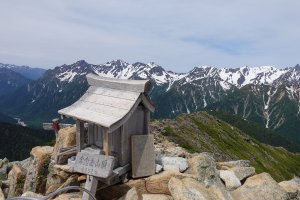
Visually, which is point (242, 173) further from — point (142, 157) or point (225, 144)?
point (225, 144)

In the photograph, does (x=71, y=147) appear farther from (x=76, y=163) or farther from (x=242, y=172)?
(x=242, y=172)

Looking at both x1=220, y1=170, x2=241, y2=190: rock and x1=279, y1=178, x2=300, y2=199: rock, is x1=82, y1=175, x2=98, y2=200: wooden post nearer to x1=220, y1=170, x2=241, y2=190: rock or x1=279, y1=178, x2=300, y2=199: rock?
x1=220, y1=170, x2=241, y2=190: rock

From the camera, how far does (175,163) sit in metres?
22.9

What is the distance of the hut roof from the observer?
66.4ft

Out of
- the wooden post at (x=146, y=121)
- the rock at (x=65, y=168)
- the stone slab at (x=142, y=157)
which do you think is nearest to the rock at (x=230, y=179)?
the stone slab at (x=142, y=157)

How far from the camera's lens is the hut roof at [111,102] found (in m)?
20.2

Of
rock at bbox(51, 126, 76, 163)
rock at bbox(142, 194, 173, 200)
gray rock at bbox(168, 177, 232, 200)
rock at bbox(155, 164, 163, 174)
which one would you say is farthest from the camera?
rock at bbox(51, 126, 76, 163)

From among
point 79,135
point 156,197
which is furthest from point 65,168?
point 156,197

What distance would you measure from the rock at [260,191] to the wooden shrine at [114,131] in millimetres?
4985

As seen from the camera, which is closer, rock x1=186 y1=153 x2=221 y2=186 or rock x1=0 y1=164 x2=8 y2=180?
rock x1=186 y1=153 x2=221 y2=186

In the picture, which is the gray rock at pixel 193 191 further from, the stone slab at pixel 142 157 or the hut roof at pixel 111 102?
the hut roof at pixel 111 102

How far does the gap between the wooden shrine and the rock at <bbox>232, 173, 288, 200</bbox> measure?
4.99 m

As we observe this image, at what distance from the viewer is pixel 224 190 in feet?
69.6

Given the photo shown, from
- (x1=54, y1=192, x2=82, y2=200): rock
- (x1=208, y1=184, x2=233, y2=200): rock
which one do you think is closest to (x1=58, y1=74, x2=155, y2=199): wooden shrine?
(x1=54, y1=192, x2=82, y2=200): rock
